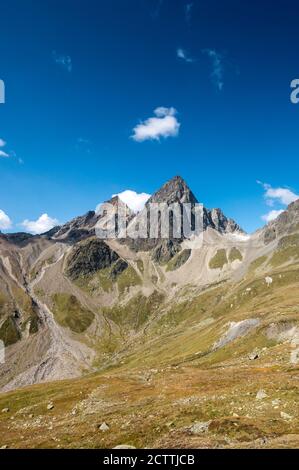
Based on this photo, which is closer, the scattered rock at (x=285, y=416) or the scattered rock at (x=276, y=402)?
the scattered rock at (x=285, y=416)

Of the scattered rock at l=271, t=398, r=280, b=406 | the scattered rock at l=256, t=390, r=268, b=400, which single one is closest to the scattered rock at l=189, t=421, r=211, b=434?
the scattered rock at l=271, t=398, r=280, b=406

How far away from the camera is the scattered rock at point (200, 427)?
37672 millimetres

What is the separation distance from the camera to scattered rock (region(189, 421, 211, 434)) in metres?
37.7

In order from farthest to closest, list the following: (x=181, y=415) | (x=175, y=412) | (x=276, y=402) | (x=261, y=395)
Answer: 1. (x=175, y=412)
2. (x=261, y=395)
3. (x=181, y=415)
4. (x=276, y=402)

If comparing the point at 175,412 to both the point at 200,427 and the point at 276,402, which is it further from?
the point at 276,402

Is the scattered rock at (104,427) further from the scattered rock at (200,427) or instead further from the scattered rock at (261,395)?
the scattered rock at (261,395)

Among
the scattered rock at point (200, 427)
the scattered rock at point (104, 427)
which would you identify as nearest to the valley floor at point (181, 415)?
Answer: the scattered rock at point (200, 427)

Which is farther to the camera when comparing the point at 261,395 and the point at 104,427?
the point at 261,395

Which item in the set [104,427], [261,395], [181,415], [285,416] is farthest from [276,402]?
[104,427]

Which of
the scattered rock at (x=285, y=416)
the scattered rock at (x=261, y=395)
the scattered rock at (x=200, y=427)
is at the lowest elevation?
the scattered rock at (x=200, y=427)

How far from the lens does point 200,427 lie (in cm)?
3841
